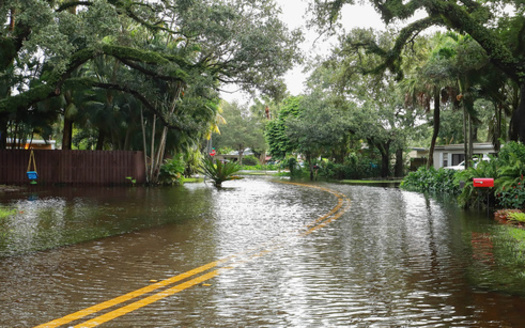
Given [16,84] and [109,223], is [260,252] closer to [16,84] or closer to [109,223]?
[109,223]

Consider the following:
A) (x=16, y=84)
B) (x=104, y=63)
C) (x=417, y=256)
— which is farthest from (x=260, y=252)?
(x=16, y=84)

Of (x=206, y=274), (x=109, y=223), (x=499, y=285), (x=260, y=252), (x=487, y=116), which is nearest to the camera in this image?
(x=499, y=285)

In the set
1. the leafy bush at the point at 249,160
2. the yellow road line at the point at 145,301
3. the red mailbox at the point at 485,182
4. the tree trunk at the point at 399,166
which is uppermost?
the leafy bush at the point at 249,160

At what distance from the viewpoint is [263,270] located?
649cm

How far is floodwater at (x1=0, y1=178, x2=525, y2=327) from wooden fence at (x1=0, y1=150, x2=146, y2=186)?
15.1m

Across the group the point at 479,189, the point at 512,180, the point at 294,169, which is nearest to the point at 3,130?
the point at 479,189

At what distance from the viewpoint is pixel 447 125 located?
167ft

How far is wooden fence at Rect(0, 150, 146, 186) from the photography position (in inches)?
1043

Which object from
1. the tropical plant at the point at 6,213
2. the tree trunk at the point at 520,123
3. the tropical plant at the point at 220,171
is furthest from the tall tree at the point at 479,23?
the tropical plant at the point at 6,213

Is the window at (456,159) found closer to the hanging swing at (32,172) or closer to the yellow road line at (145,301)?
the hanging swing at (32,172)

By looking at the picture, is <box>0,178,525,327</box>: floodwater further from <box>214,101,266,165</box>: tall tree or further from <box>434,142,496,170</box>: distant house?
<box>214,101,266,165</box>: tall tree

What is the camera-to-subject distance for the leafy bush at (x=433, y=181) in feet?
74.0

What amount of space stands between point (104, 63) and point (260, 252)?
70.5 ft

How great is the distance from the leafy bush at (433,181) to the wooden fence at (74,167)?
1468 cm
